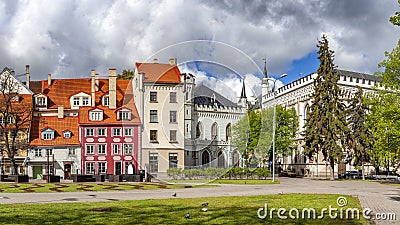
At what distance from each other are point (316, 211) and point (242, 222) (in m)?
4.75

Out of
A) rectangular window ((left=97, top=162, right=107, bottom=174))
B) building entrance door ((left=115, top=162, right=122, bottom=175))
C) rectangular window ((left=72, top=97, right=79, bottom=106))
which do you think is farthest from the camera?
rectangular window ((left=72, top=97, right=79, bottom=106))

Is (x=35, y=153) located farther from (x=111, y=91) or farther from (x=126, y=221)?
(x=126, y=221)

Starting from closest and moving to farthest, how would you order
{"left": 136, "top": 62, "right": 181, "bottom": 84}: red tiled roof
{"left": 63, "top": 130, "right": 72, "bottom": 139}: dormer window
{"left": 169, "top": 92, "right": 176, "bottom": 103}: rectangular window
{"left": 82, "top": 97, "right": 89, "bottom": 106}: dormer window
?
{"left": 136, "top": 62, "right": 181, "bottom": 84}: red tiled roof
{"left": 169, "top": 92, "right": 176, "bottom": 103}: rectangular window
{"left": 63, "top": 130, "right": 72, "bottom": 139}: dormer window
{"left": 82, "top": 97, "right": 89, "bottom": 106}: dormer window

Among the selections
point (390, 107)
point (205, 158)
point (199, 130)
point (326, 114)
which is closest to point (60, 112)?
point (326, 114)

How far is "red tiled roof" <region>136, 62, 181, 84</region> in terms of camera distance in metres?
16.8

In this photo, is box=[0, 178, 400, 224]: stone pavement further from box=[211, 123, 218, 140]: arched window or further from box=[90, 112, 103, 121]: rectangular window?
box=[90, 112, 103, 121]: rectangular window

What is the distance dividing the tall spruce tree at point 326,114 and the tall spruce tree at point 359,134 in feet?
7.84

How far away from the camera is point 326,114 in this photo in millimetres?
58875

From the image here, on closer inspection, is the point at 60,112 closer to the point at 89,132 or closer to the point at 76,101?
the point at 76,101

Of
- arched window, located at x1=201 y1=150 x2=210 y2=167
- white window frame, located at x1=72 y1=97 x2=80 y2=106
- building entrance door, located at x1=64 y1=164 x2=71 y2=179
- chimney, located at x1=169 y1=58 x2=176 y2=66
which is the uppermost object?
white window frame, located at x1=72 y1=97 x2=80 y2=106

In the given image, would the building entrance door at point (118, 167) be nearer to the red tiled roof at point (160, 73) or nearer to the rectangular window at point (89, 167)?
the rectangular window at point (89, 167)

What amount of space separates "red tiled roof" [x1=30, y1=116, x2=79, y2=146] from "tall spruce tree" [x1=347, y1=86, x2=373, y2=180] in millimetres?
34751

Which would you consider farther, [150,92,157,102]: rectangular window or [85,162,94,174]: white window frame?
[85,162,94,174]: white window frame

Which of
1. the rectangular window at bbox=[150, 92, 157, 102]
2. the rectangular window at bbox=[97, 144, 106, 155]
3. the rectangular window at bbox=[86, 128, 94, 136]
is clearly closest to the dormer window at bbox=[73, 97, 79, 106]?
the rectangular window at bbox=[86, 128, 94, 136]
